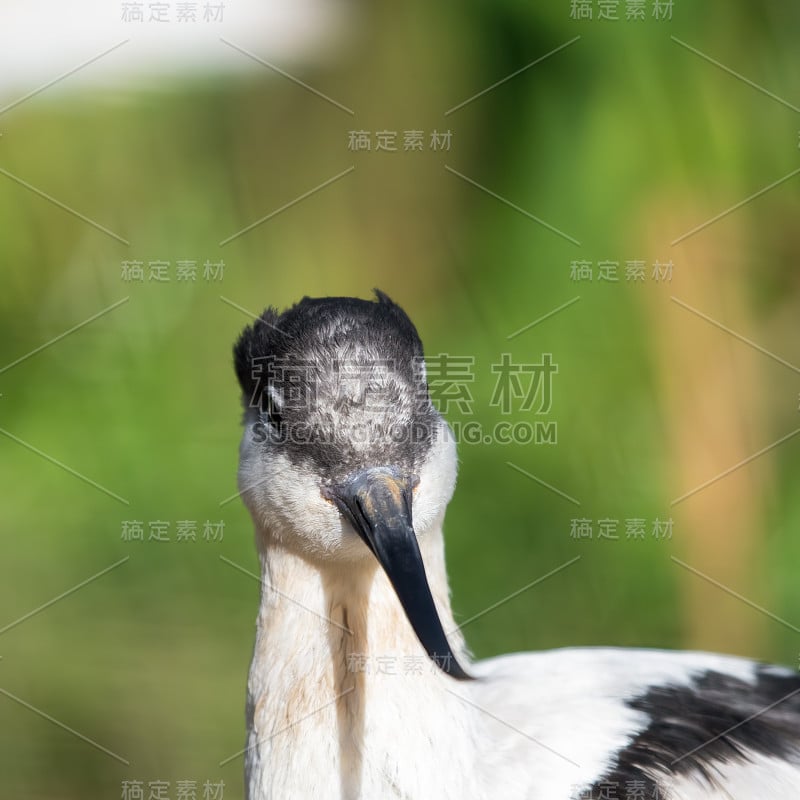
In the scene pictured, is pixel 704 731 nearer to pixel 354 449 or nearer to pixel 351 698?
pixel 351 698

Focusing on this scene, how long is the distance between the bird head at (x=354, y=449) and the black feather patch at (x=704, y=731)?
0.98ft

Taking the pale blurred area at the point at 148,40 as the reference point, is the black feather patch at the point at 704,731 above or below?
below

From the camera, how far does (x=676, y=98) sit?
2.88 m

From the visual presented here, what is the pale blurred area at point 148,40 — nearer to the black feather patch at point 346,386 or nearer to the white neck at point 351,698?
the black feather patch at point 346,386

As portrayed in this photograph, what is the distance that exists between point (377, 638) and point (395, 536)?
25 cm

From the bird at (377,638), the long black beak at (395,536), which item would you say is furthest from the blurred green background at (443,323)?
the long black beak at (395,536)

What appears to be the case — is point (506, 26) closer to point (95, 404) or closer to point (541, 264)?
point (541, 264)

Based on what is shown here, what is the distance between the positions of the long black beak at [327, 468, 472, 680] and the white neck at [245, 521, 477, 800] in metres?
0.13

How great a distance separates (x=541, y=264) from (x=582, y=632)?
109 centimetres

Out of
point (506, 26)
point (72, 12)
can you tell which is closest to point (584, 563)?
point (506, 26)

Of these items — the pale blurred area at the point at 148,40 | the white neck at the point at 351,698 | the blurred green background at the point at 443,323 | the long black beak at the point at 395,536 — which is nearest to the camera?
Result: the long black beak at the point at 395,536

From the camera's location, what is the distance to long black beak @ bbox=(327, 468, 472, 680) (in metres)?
1.33

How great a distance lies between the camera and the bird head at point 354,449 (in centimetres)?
136

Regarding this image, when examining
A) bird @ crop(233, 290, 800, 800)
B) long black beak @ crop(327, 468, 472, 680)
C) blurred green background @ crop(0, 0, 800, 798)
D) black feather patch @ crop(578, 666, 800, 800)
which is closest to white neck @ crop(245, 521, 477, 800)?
bird @ crop(233, 290, 800, 800)
